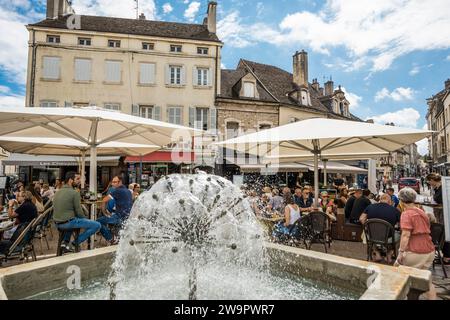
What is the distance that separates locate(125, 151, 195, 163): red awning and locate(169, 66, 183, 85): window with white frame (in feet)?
16.8

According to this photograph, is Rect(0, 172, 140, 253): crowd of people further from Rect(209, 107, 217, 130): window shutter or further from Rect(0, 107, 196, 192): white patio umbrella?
Rect(209, 107, 217, 130): window shutter

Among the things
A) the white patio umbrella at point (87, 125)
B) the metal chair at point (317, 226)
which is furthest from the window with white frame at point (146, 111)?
the metal chair at point (317, 226)

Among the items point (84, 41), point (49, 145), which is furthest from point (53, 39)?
point (49, 145)

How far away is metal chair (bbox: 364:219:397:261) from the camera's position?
5.38 metres

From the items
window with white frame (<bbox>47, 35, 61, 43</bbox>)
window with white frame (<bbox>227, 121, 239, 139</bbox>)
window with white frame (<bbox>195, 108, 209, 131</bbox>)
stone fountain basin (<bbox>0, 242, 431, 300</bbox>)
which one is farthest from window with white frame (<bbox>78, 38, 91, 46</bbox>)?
stone fountain basin (<bbox>0, 242, 431, 300</bbox>)

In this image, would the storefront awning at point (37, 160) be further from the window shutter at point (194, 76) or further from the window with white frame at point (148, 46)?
the window with white frame at point (148, 46)

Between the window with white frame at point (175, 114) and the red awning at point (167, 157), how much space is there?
2319mm

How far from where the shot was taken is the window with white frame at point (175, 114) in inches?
836

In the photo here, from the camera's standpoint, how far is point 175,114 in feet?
70.0
